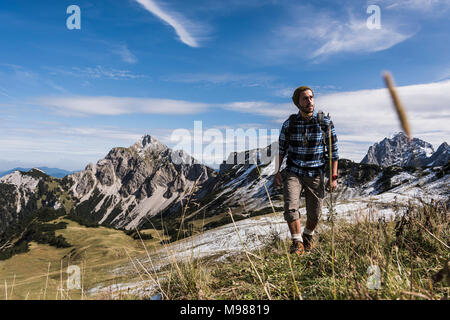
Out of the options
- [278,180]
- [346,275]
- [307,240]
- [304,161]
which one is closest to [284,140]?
[304,161]

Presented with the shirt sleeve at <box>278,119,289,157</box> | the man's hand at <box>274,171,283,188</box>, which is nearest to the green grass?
the man's hand at <box>274,171,283,188</box>

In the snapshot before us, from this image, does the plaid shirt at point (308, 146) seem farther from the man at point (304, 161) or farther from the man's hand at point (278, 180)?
the man's hand at point (278, 180)

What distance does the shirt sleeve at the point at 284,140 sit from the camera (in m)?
6.04

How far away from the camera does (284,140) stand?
6105mm

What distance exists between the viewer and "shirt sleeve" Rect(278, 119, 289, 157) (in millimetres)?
6039

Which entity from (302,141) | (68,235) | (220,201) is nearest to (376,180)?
(220,201)

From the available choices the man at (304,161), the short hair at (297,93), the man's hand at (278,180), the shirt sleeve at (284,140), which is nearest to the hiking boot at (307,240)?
the man at (304,161)
